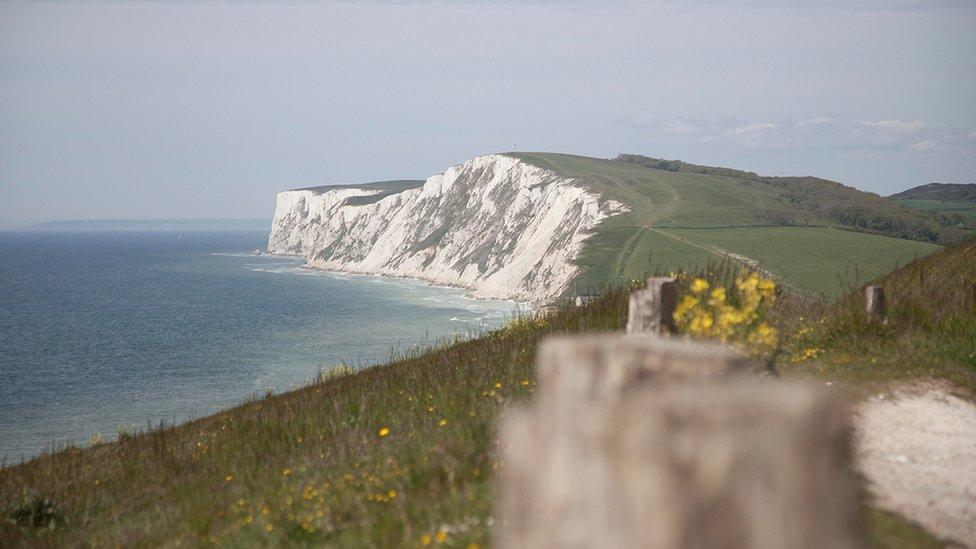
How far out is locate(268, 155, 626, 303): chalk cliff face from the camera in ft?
334

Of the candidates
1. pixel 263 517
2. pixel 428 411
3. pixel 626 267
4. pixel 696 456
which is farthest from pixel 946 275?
pixel 626 267

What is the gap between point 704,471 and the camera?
295 cm

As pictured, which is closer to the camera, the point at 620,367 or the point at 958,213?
the point at 620,367

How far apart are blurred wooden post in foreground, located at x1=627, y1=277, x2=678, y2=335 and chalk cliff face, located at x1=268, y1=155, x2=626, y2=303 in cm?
8092

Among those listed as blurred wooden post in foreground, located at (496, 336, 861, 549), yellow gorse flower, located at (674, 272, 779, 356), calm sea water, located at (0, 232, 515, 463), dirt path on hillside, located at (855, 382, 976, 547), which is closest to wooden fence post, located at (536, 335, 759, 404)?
blurred wooden post in foreground, located at (496, 336, 861, 549)

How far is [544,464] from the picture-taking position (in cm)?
327

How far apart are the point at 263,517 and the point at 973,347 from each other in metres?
9.08

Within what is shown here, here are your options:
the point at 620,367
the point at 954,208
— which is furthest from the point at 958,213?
the point at 620,367

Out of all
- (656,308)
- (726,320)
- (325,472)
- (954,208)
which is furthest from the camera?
(954,208)

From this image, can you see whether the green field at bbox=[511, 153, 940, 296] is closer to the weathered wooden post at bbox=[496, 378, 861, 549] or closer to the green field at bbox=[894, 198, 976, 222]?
the green field at bbox=[894, 198, 976, 222]

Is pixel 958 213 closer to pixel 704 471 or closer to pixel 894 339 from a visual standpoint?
pixel 894 339

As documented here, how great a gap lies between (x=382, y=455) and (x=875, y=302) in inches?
305

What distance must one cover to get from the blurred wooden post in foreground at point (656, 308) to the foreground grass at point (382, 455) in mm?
Answer: 1733

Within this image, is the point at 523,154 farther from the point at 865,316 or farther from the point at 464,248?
the point at 865,316
